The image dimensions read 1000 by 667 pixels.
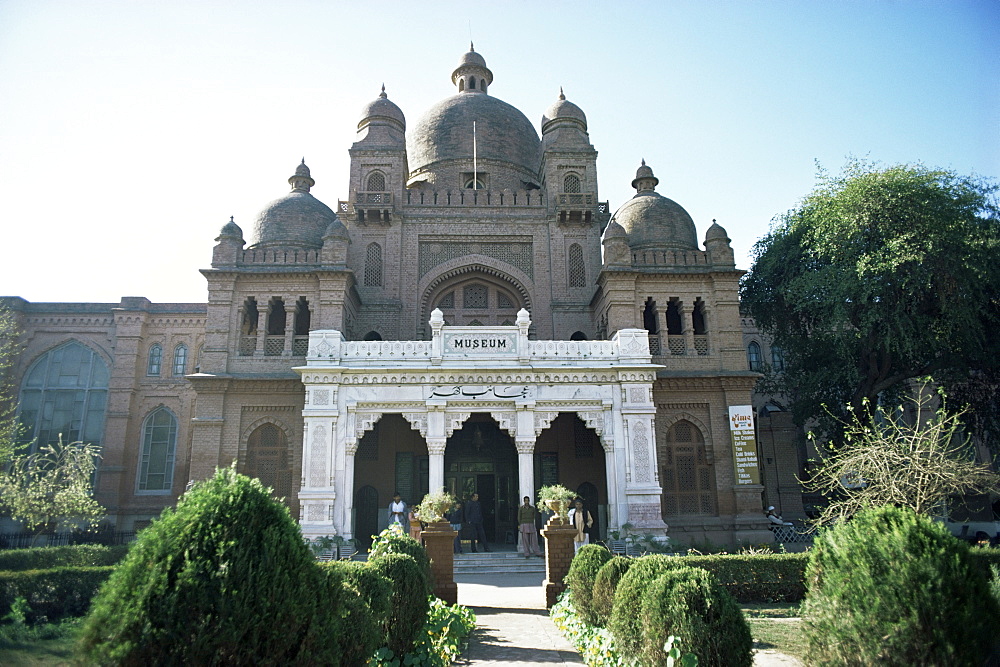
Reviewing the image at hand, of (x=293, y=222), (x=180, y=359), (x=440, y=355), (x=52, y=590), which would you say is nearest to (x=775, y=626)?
(x=52, y=590)

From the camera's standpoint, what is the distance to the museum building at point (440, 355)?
19375 millimetres

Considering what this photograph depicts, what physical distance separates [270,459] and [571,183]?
14809 mm

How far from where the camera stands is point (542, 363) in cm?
1961

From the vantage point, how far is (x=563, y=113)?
27.5 m

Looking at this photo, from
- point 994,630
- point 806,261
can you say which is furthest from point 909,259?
point 994,630

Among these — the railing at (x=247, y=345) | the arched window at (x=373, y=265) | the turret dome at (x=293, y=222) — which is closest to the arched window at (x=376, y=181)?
the turret dome at (x=293, y=222)

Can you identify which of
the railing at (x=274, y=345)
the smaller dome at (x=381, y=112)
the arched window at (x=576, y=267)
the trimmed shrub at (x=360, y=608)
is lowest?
the trimmed shrub at (x=360, y=608)

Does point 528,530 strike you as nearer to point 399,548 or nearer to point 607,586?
point 399,548

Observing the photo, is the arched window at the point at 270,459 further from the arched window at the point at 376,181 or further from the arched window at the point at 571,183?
the arched window at the point at 571,183

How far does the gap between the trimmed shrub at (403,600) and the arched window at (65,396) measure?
25.6 metres

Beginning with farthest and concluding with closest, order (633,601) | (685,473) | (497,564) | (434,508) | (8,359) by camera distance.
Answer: (8,359), (685,473), (497,564), (434,508), (633,601)

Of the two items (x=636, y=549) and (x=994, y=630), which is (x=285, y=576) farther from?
(x=636, y=549)

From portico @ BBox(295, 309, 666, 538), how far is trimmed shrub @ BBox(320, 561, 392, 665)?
12.2 meters

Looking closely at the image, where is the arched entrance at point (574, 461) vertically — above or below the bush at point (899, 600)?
above
